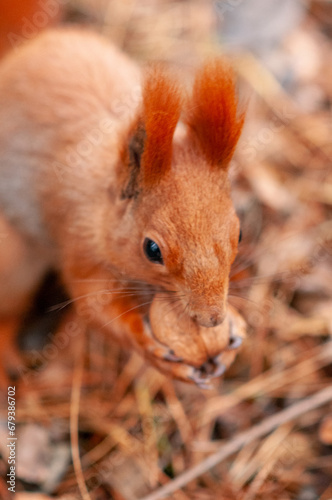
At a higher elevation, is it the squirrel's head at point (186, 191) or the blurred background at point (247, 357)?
the squirrel's head at point (186, 191)

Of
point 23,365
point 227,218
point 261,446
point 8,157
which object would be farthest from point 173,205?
point 23,365

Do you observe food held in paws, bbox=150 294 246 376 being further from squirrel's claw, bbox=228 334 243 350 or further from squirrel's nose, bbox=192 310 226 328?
squirrel's nose, bbox=192 310 226 328

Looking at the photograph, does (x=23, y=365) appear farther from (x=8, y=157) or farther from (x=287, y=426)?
(x=287, y=426)

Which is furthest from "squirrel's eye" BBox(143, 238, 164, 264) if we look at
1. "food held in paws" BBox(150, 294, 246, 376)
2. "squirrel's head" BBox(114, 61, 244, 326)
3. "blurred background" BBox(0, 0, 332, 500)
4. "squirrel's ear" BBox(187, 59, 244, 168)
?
"blurred background" BBox(0, 0, 332, 500)

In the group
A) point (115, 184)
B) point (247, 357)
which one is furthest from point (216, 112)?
point (247, 357)

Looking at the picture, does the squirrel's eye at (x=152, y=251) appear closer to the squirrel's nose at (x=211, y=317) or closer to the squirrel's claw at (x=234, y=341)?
the squirrel's nose at (x=211, y=317)

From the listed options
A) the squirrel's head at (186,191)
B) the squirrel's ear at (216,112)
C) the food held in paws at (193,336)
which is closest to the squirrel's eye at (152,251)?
the squirrel's head at (186,191)
